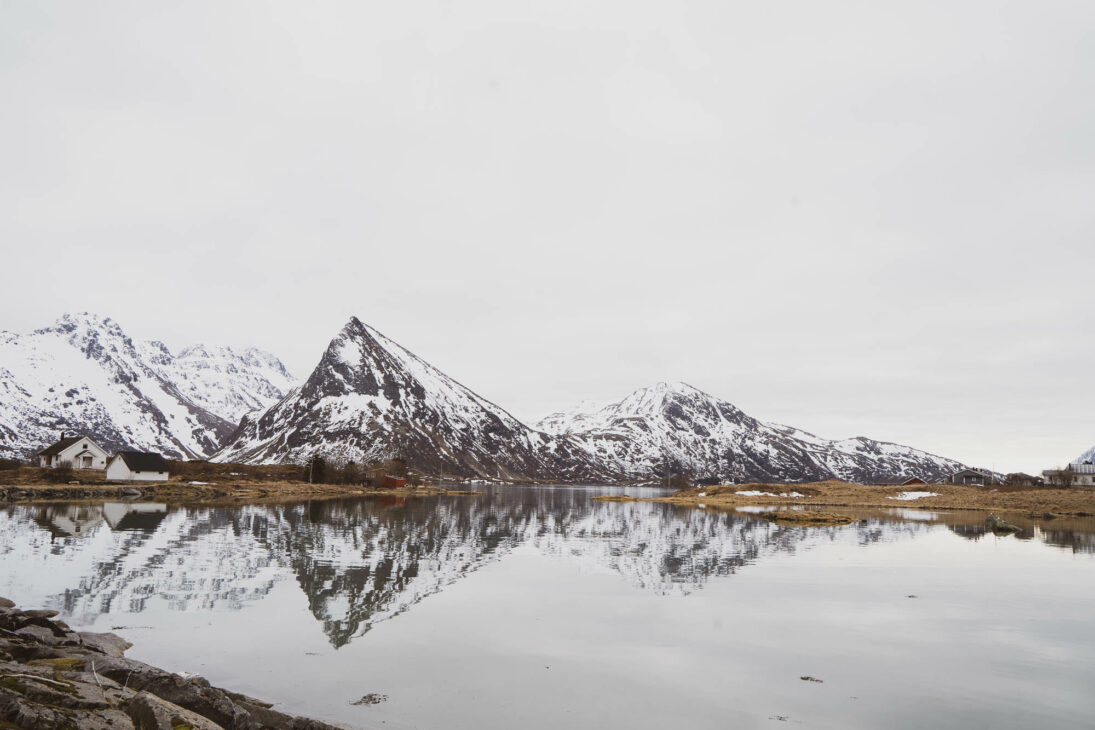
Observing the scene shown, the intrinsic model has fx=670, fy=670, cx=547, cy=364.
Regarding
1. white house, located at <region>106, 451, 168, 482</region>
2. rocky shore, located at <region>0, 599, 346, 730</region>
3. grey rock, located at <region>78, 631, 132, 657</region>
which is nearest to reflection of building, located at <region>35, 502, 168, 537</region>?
grey rock, located at <region>78, 631, 132, 657</region>

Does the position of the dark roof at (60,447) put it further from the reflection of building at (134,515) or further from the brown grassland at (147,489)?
the reflection of building at (134,515)

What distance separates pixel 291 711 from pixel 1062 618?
28723mm

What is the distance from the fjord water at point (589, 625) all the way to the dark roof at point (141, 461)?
8298 centimetres

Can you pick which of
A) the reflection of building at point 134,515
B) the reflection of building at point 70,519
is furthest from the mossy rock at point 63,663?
the reflection of building at point 134,515

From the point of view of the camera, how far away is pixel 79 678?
14.2 metres

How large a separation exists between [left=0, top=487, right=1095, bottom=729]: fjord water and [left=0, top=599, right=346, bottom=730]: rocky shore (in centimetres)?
205

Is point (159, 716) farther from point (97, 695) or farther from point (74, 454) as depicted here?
point (74, 454)

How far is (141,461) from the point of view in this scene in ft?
410

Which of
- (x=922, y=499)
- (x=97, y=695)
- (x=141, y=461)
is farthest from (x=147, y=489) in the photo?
(x=922, y=499)

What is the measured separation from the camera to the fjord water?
16.4m

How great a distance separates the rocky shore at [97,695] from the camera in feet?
35.6

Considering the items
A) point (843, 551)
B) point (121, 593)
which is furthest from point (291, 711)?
point (843, 551)

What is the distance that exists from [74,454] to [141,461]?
17734mm

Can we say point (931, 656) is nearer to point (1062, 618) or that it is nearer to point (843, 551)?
point (1062, 618)
